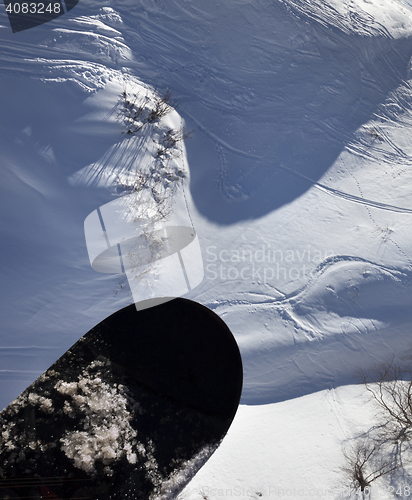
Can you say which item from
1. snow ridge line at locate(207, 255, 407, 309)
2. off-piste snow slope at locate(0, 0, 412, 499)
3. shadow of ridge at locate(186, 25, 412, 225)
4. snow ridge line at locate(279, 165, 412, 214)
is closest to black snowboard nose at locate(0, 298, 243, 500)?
off-piste snow slope at locate(0, 0, 412, 499)

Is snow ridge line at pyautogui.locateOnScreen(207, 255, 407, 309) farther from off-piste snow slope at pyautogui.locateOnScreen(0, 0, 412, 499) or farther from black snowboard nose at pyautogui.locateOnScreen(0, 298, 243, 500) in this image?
black snowboard nose at pyautogui.locateOnScreen(0, 298, 243, 500)

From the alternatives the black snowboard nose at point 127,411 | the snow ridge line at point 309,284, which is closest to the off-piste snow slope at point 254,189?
the snow ridge line at point 309,284

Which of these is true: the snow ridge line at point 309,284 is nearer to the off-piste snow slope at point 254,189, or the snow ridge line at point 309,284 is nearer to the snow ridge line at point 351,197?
the off-piste snow slope at point 254,189

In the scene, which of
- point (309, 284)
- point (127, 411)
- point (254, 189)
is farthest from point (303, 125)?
point (127, 411)

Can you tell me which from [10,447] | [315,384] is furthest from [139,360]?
[315,384]

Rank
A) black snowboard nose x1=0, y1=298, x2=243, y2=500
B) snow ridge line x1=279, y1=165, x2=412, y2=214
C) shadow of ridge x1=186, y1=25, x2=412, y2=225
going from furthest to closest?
snow ridge line x1=279, y1=165, x2=412, y2=214 → shadow of ridge x1=186, y1=25, x2=412, y2=225 → black snowboard nose x1=0, y1=298, x2=243, y2=500

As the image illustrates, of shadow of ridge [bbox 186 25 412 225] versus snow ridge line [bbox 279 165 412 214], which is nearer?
shadow of ridge [bbox 186 25 412 225]

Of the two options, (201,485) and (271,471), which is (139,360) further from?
(271,471)
